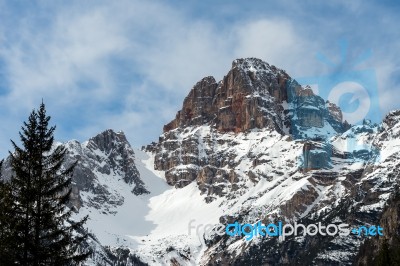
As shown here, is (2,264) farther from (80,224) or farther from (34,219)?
(80,224)

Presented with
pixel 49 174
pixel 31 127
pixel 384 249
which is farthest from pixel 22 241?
pixel 384 249

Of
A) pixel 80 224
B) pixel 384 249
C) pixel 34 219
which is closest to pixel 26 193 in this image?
pixel 34 219

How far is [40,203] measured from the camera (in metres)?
39.1

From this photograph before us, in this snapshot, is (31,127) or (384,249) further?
(384,249)

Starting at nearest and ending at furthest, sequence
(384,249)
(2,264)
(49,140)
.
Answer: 1. (2,264)
2. (49,140)
3. (384,249)

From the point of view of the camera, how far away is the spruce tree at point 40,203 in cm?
3822

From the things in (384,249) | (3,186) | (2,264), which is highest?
(384,249)

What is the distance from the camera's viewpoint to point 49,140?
40.0 m

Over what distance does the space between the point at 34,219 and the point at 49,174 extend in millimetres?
2506

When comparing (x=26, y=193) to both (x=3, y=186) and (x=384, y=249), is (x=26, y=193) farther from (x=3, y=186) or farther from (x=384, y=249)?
(x=384, y=249)

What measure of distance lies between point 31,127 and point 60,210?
16.0 ft

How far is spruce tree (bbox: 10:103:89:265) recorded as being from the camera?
38.2 m

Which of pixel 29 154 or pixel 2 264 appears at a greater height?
pixel 29 154

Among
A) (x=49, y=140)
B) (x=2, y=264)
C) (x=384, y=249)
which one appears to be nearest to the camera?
(x=2, y=264)
